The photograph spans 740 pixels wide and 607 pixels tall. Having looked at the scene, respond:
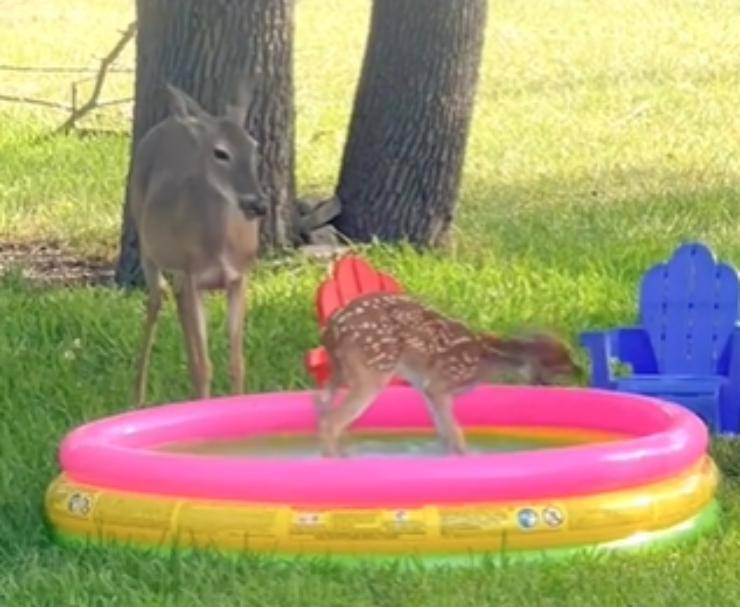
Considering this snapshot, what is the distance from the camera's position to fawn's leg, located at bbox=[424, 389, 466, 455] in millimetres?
5371

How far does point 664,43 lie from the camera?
1552cm

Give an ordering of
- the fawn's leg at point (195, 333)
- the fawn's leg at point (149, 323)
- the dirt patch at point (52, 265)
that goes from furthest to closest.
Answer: the dirt patch at point (52, 265)
the fawn's leg at point (149, 323)
the fawn's leg at point (195, 333)

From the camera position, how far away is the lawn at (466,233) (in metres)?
4.89

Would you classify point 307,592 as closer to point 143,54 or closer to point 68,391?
point 68,391

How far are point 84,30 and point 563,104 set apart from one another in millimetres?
4804

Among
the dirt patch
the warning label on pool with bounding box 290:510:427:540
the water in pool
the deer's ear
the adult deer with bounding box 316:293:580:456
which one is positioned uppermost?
the deer's ear

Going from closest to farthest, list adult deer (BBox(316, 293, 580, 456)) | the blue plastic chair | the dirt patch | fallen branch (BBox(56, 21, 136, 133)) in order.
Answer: adult deer (BBox(316, 293, 580, 456)) < the blue plastic chair < the dirt patch < fallen branch (BBox(56, 21, 136, 133))

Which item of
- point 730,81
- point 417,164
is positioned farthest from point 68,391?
point 730,81

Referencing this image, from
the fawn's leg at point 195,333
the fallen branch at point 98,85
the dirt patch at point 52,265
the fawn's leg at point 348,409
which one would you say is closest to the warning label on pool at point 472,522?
the fawn's leg at point 348,409

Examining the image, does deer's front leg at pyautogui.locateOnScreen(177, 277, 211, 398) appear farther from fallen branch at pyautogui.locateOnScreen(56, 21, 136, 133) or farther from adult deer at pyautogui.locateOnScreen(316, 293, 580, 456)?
fallen branch at pyautogui.locateOnScreen(56, 21, 136, 133)

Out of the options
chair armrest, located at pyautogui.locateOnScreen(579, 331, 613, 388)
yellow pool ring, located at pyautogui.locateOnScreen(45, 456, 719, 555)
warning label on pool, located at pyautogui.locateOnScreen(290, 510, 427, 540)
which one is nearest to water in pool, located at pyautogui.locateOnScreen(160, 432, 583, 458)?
chair armrest, located at pyautogui.locateOnScreen(579, 331, 613, 388)

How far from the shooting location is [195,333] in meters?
6.06

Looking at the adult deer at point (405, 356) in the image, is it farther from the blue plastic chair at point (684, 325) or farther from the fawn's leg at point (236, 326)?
the blue plastic chair at point (684, 325)

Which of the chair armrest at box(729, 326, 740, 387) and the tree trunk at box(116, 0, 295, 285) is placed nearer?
the chair armrest at box(729, 326, 740, 387)
